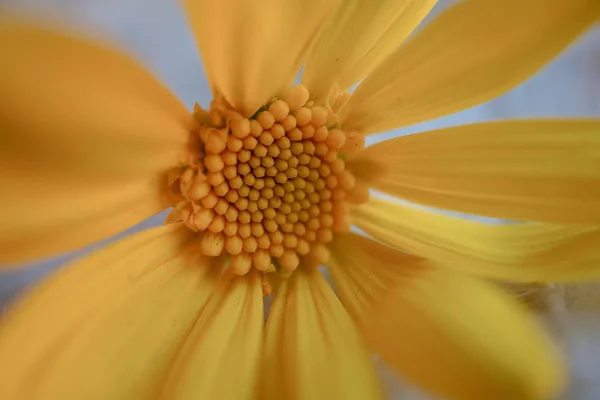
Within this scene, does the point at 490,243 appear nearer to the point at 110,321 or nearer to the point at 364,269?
the point at 364,269

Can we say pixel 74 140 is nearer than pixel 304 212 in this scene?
Yes

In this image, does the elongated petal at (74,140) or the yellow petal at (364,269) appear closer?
the elongated petal at (74,140)

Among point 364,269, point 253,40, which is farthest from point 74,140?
point 364,269

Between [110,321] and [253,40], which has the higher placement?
[253,40]

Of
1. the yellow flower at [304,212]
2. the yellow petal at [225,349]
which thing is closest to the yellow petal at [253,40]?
the yellow flower at [304,212]

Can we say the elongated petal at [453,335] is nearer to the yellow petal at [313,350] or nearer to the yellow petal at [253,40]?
the yellow petal at [313,350]

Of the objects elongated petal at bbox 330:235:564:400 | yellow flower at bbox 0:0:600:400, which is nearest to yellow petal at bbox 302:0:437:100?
yellow flower at bbox 0:0:600:400
